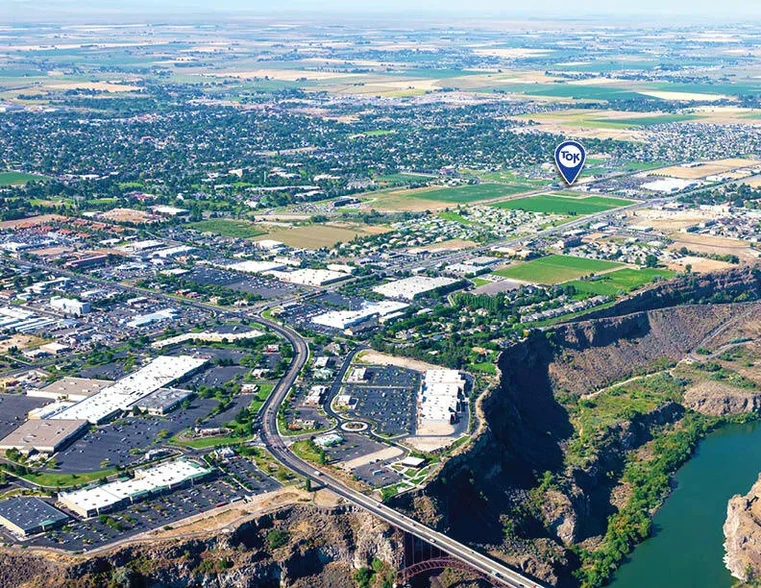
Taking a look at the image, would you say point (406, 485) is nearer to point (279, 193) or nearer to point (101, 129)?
point (279, 193)

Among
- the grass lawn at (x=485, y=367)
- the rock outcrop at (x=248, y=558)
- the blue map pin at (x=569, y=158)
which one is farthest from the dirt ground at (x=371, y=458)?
the blue map pin at (x=569, y=158)

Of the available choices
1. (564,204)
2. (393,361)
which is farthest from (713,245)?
(393,361)

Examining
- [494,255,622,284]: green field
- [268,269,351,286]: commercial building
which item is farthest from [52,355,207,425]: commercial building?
[494,255,622,284]: green field

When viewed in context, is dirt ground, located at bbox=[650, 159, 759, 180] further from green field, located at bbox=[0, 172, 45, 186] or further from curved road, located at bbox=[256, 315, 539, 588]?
curved road, located at bbox=[256, 315, 539, 588]

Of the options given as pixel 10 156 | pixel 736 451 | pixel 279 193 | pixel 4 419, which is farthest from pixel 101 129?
pixel 736 451

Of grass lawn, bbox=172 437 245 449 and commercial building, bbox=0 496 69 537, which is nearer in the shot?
commercial building, bbox=0 496 69 537

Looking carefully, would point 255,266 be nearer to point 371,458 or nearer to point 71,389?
point 71,389

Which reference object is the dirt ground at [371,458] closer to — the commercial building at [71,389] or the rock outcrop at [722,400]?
the commercial building at [71,389]
